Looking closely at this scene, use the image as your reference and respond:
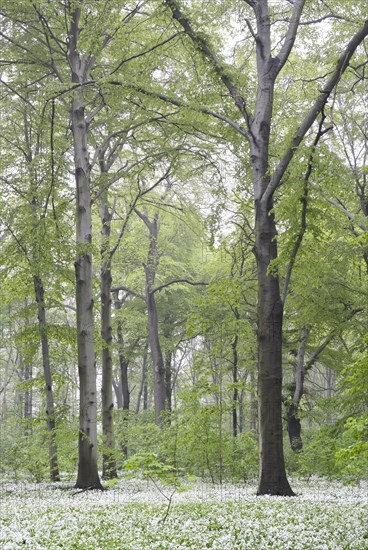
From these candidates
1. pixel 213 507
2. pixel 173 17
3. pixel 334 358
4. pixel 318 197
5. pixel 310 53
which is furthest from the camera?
pixel 334 358

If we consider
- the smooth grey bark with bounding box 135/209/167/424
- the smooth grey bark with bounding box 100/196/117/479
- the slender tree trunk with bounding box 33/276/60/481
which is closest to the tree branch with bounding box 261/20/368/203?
the smooth grey bark with bounding box 100/196/117/479

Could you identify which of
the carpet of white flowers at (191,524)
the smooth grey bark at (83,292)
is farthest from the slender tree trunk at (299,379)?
the carpet of white flowers at (191,524)

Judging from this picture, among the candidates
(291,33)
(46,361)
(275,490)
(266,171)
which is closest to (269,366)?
(275,490)

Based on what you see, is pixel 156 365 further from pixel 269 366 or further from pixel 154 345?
pixel 269 366

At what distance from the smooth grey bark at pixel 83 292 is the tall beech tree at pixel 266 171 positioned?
85.4 inches

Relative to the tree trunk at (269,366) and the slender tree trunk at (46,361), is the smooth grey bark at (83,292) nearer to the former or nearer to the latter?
the slender tree trunk at (46,361)

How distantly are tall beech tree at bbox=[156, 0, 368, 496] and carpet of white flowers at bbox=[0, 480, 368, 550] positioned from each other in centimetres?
113

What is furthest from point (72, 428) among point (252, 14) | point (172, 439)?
point (252, 14)

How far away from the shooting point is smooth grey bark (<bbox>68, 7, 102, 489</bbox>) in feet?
33.5

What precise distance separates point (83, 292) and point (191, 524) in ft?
20.5

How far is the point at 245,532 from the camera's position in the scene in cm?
508

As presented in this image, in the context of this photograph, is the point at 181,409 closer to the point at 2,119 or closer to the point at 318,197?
the point at 318,197

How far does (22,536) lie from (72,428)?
568 centimetres

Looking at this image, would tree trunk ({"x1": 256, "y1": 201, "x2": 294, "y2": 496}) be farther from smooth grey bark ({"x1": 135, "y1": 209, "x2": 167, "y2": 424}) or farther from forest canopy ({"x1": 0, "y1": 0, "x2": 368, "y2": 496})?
smooth grey bark ({"x1": 135, "y1": 209, "x2": 167, "y2": 424})
